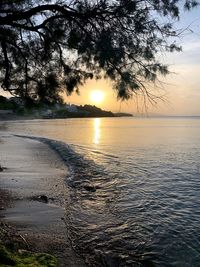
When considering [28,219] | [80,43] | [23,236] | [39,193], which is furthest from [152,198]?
[80,43]

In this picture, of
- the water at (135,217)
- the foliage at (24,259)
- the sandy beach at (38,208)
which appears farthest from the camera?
the water at (135,217)

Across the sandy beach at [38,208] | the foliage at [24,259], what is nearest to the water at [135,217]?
the sandy beach at [38,208]

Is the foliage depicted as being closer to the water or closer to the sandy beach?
the sandy beach

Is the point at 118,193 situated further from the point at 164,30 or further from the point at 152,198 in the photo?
the point at 164,30

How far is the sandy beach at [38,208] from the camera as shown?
8398 millimetres

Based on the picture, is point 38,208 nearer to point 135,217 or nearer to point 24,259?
point 135,217

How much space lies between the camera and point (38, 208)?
12062mm

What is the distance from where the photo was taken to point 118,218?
11625 millimetres

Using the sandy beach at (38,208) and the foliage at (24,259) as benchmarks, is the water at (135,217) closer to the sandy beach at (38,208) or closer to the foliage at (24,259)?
the sandy beach at (38,208)

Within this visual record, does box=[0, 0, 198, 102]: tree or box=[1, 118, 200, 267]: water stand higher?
box=[0, 0, 198, 102]: tree

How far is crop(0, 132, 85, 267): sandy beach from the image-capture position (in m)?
8.40

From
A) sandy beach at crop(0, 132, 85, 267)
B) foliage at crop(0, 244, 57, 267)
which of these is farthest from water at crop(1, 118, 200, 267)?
foliage at crop(0, 244, 57, 267)

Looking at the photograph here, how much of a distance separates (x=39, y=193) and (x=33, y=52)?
21.0 feet

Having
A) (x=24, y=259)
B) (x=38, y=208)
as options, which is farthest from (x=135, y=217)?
(x=24, y=259)
